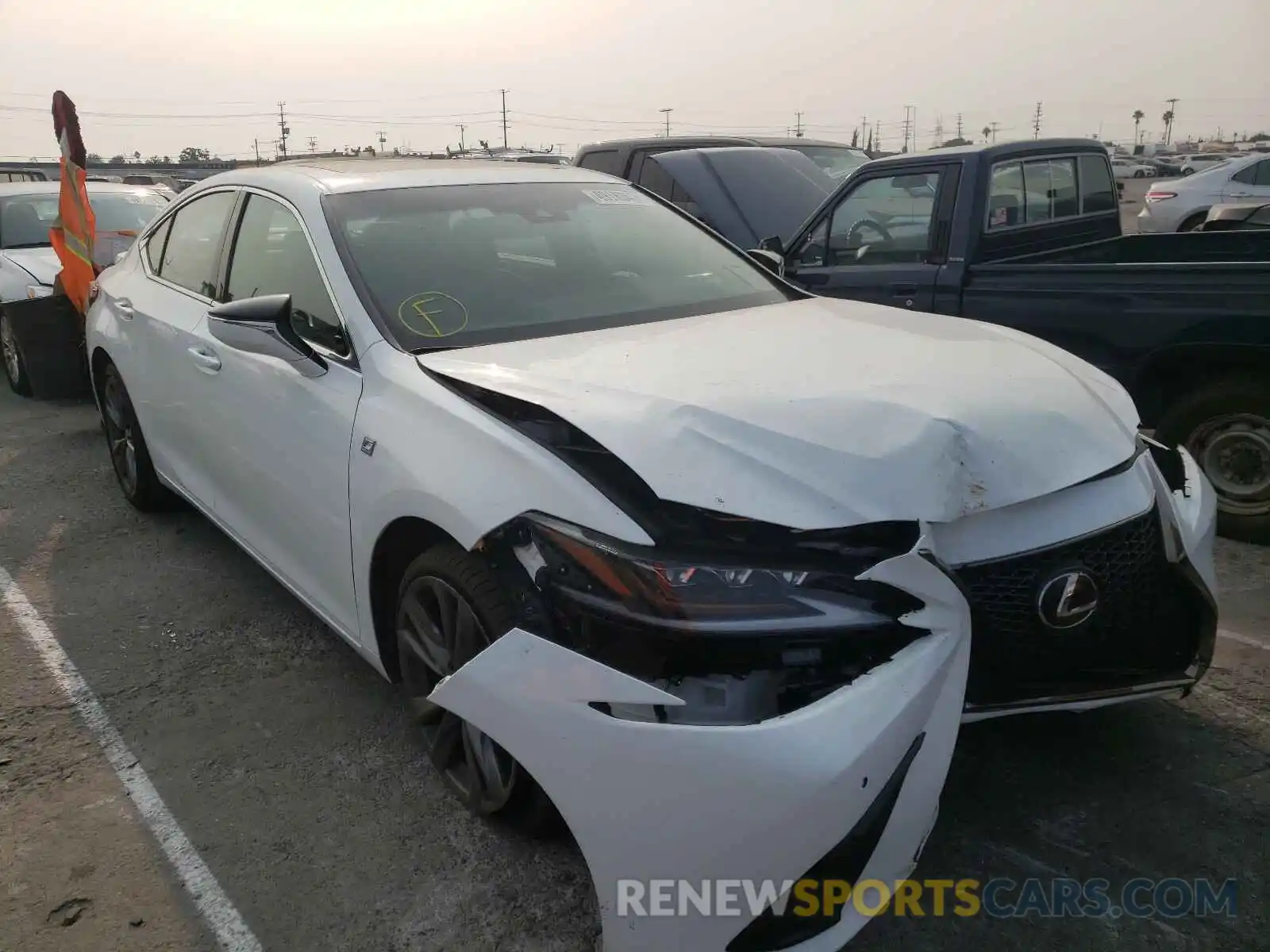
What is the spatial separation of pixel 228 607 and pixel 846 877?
297 cm

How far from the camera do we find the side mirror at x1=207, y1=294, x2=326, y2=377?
2.78 m

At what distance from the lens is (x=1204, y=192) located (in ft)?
46.2

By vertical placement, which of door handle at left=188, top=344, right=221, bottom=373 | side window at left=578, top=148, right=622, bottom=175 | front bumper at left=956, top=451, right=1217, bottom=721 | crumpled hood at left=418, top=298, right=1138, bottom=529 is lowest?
front bumper at left=956, top=451, right=1217, bottom=721

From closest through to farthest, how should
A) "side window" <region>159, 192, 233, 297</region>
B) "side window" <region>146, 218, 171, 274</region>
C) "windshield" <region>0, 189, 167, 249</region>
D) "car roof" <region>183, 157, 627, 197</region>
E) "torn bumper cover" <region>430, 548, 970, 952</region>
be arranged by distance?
"torn bumper cover" <region>430, 548, 970, 952</region> < "car roof" <region>183, 157, 627, 197</region> < "side window" <region>159, 192, 233, 297</region> < "side window" <region>146, 218, 171, 274</region> < "windshield" <region>0, 189, 167, 249</region>

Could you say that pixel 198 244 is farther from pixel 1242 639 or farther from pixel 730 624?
pixel 1242 639

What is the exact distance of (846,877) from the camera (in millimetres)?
1823

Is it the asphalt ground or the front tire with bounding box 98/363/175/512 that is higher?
the front tire with bounding box 98/363/175/512

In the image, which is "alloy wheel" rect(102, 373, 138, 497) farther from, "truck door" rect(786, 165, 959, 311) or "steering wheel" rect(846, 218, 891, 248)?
"steering wheel" rect(846, 218, 891, 248)

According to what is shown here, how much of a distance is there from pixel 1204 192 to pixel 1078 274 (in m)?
12.0

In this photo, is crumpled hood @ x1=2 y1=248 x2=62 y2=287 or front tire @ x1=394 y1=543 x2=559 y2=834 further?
crumpled hood @ x1=2 y1=248 x2=62 y2=287

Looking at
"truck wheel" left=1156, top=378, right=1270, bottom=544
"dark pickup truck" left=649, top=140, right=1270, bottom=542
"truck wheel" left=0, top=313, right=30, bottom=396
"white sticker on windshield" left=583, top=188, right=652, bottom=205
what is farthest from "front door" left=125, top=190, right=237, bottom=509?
"truck wheel" left=1156, top=378, right=1270, bottom=544

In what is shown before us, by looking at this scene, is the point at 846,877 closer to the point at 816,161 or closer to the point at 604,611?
the point at 604,611

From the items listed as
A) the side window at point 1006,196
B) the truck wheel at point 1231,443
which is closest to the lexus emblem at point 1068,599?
the truck wheel at point 1231,443

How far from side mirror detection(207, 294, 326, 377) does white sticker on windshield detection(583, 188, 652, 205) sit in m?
1.34
